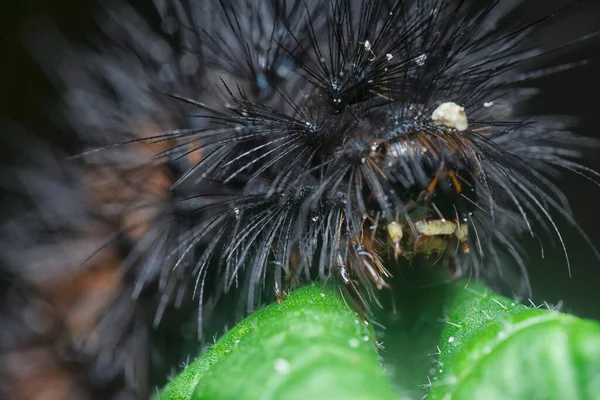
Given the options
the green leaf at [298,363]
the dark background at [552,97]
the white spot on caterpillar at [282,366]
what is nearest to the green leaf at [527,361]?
the green leaf at [298,363]

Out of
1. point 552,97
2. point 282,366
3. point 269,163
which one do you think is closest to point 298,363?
point 282,366

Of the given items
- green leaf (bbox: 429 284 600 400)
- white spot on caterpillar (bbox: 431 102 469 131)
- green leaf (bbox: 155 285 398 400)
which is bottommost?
green leaf (bbox: 429 284 600 400)

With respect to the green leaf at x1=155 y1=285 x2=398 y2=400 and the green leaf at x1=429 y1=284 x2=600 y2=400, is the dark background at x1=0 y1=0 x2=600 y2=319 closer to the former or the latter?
the green leaf at x1=429 y1=284 x2=600 y2=400

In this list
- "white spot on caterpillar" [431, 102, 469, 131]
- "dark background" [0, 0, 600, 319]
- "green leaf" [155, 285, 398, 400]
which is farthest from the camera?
"dark background" [0, 0, 600, 319]

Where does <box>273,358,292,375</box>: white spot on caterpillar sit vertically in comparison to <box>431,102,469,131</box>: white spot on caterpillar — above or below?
below

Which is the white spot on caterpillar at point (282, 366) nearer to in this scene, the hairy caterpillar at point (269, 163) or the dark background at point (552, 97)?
the hairy caterpillar at point (269, 163)

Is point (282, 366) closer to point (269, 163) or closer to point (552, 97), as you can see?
point (269, 163)

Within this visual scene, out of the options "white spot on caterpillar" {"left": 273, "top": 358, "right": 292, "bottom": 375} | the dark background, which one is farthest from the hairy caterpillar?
"white spot on caterpillar" {"left": 273, "top": 358, "right": 292, "bottom": 375}
